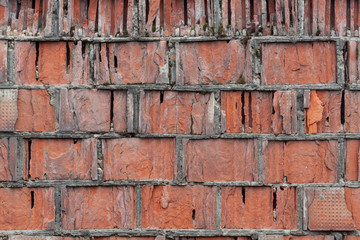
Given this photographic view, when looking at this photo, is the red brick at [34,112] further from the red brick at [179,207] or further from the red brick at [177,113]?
the red brick at [179,207]

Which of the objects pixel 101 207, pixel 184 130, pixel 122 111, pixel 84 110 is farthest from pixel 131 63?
pixel 101 207

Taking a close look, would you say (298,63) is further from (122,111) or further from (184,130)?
(122,111)

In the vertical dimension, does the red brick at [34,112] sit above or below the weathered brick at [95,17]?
below

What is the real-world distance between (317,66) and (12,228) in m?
2.01

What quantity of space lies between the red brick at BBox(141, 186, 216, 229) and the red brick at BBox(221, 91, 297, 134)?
16.0 inches

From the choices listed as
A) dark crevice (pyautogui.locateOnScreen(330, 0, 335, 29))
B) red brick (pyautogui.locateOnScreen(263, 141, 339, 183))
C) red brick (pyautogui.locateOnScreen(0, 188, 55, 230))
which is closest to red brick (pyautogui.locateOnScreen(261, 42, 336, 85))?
dark crevice (pyautogui.locateOnScreen(330, 0, 335, 29))

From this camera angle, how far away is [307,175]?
8.25 feet

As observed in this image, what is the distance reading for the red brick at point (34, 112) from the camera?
2.51m

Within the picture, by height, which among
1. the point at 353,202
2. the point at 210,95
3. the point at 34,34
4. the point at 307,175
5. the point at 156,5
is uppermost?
the point at 156,5

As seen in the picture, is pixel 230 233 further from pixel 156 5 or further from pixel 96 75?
pixel 156 5

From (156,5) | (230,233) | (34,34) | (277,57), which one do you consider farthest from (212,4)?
(230,233)

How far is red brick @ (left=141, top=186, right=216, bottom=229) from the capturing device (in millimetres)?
2525

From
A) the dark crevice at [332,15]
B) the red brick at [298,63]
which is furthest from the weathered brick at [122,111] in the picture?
the dark crevice at [332,15]

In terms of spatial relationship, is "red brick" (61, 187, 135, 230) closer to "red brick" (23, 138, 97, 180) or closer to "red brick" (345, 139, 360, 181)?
"red brick" (23, 138, 97, 180)
